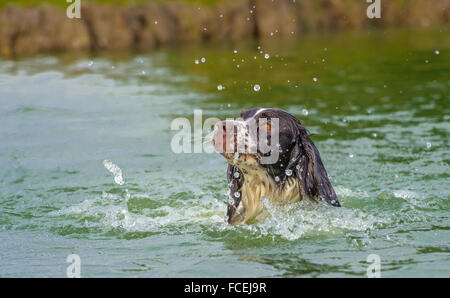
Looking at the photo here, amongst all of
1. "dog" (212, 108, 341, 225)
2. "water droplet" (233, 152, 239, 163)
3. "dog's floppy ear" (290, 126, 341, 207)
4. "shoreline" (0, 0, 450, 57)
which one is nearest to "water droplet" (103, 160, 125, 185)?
"dog" (212, 108, 341, 225)

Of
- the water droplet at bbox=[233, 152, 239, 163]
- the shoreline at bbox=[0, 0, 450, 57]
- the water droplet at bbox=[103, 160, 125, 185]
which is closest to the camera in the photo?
the water droplet at bbox=[233, 152, 239, 163]

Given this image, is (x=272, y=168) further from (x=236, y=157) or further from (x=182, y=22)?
(x=182, y=22)

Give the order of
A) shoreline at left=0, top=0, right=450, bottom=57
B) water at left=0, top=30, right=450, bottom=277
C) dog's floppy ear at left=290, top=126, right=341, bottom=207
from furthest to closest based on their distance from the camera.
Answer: shoreline at left=0, top=0, right=450, bottom=57
dog's floppy ear at left=290, top=126, right=341, bottom=207
water at left=0, top=30, right=450, bottom=277

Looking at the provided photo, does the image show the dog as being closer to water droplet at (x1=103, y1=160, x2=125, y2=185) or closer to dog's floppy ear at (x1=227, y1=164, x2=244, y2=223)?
dog's floppy ear at (x1=227, y1=164, x2=244, y2=223)

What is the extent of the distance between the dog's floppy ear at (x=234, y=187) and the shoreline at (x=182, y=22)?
617 inches

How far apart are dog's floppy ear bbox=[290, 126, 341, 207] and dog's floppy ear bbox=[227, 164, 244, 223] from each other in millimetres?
467

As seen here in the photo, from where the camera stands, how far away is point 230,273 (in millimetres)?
5117

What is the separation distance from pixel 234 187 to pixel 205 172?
7.44ft

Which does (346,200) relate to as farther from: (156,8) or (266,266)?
(156,8)

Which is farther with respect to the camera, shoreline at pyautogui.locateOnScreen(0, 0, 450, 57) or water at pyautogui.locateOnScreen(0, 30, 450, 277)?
shoreline at pyautogui.locateOnScreen(0, 0, 450, 57)

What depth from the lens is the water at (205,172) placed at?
5.52 m

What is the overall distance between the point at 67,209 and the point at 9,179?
4.94 ft

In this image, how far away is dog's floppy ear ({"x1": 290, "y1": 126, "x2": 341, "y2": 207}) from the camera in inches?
240
